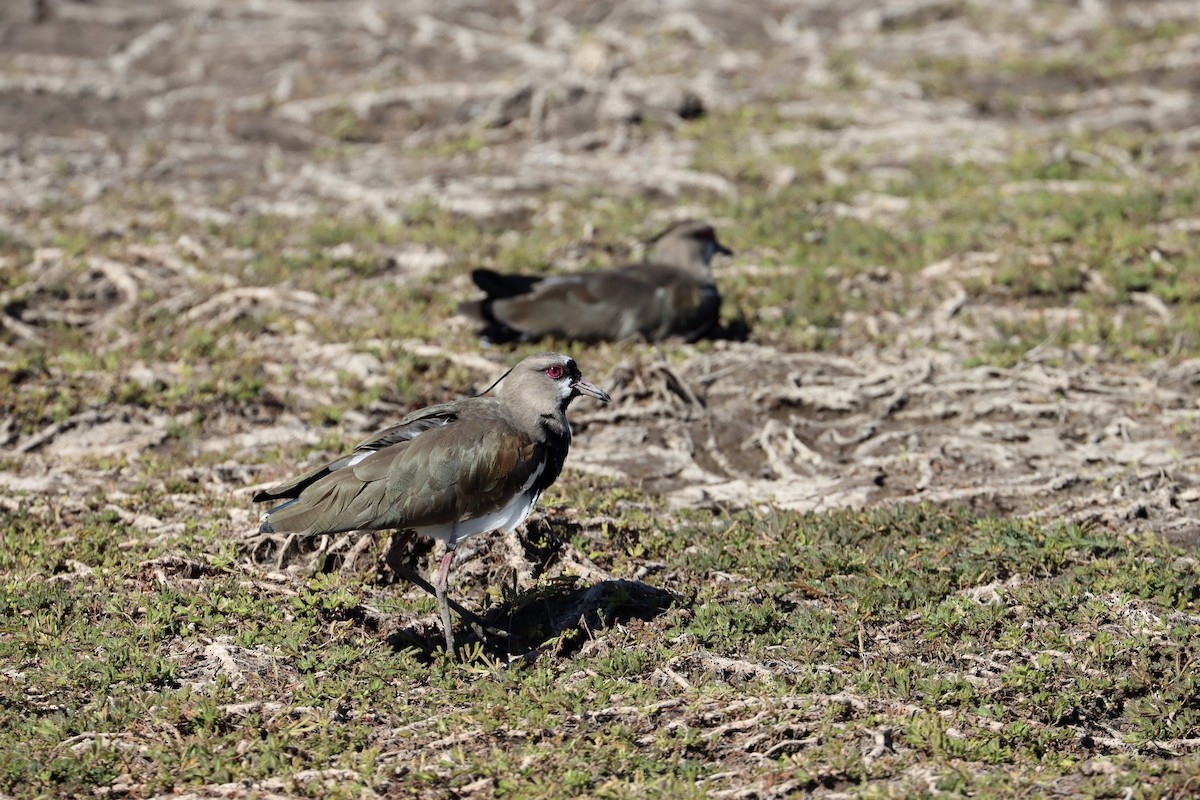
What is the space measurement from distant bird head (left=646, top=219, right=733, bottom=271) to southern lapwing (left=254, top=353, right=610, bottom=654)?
18.0 ft

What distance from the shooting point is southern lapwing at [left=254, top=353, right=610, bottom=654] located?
6688mm

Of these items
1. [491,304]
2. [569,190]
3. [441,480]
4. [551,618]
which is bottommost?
[551,618]

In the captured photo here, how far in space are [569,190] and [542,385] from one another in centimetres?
881

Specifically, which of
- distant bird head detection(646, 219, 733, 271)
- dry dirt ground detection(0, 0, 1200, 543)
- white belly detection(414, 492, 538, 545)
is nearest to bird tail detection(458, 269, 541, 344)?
dry dirt ground detection(0, 0, 1200, 543)

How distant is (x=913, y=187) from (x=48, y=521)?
35.7ft

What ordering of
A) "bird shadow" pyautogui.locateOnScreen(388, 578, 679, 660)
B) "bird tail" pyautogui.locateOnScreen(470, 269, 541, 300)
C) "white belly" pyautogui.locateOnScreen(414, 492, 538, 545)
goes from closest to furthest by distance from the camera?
"white belly" pyautogui.locateOnScreen(414, 492, 538, 545) < "bird shadow" pyautogui.locateOnScreen(388, 578, 679, 660) < "bird tail" pyautogui.locateOnScreen(470, 269, 541, 300)

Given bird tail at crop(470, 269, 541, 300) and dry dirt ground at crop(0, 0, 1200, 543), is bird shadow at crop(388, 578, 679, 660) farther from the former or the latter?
bird tail at crop(470, 269, 541, 300)

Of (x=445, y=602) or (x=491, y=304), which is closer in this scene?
(x=445, y=602)

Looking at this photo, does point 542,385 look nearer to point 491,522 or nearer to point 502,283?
point 491,522

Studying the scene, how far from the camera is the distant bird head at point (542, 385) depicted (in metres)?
7.35

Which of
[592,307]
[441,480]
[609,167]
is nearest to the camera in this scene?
[441,480]

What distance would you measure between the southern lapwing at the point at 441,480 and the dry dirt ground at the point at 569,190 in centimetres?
131

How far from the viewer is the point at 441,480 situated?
6754 mm

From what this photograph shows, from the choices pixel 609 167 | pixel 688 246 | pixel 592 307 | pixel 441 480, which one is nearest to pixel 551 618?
pixel 441 480
